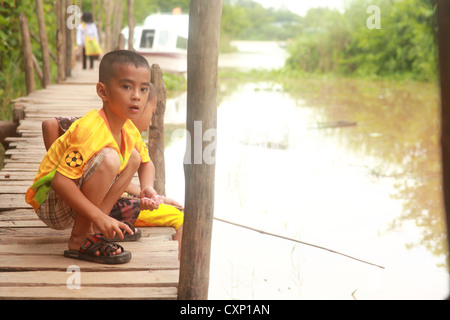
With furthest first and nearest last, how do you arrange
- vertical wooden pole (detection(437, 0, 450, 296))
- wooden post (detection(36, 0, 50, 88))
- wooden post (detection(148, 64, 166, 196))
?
A: wooden post (detection(36, 0, 50, 88)) → wooden post (detection(148, 64, 166, 196)) → vertical wooden pole (detection(437, 0, 450, 296))

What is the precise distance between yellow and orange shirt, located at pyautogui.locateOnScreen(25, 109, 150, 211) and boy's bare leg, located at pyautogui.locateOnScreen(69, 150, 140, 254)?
40mm

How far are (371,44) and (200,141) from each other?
1487 cm

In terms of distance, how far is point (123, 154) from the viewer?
2.57 m

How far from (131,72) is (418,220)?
145 inches

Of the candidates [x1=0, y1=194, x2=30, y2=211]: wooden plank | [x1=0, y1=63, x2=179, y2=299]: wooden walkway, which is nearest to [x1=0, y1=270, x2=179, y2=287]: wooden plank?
[x1=0, y1=63, x2=179, y2=299]: wooden walkway

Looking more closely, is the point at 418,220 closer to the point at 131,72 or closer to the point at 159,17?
the point at 131,72

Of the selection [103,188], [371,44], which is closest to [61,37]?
[103,188]

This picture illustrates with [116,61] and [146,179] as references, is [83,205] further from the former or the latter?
[116,61]

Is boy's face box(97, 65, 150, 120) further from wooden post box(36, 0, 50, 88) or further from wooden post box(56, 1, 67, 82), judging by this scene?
wooden post box(56, 1, 67, 82)

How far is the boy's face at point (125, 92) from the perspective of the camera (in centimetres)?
246

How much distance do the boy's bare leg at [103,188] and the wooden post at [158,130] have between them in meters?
1.21

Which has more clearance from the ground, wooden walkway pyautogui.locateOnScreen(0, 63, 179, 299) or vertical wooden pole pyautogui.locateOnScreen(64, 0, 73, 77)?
vertical wooden pole pyautogui.locateOnScreen(64, 0, 73, 77)

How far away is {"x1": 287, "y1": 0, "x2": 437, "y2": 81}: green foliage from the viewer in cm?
1492

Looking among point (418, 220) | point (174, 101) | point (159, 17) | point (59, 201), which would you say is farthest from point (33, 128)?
point (159, 17)
